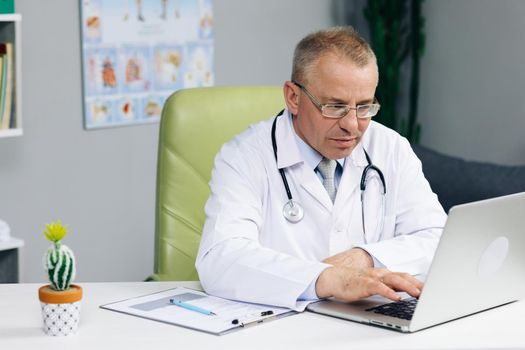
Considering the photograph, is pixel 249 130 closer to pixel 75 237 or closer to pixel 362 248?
pixel 362 248

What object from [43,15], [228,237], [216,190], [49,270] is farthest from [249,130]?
[43,15]

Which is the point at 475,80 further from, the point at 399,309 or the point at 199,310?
the point at 199,310

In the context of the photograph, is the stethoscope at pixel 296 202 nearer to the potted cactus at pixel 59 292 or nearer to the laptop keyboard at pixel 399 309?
the laptop keyboard at pixel 399 309

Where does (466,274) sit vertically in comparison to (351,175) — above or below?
below

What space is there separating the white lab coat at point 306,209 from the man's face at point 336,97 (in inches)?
3.9

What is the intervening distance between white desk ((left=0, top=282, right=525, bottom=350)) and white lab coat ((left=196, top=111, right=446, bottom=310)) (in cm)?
25

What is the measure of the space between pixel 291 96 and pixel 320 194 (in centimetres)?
25

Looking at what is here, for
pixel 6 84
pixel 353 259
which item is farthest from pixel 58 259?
pixel 6 84

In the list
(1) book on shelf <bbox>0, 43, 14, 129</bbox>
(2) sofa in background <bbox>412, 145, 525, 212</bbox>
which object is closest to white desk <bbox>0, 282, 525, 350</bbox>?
(1) book on shelf <bbox>0, 43, 14, 129</bbox>

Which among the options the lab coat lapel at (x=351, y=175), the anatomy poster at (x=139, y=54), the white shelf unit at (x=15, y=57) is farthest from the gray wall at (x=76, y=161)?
the lab coat lapel at (x=351, y=175)

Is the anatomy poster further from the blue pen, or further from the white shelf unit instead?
the blue pen

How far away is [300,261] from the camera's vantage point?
197 cm

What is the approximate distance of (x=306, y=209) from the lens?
228cm

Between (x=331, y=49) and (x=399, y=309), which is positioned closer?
(x=399, y=309)
